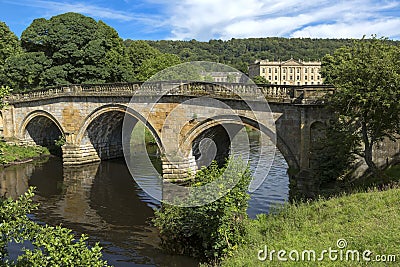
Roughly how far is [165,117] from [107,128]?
8.82 m

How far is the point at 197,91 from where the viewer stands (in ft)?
68.4

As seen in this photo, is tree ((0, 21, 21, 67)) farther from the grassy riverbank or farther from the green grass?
the green grass

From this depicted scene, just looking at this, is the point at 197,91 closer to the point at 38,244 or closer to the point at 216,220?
the point at 216,220

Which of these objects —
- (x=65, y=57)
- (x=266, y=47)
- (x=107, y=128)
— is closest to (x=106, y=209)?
(x=107, y=128)

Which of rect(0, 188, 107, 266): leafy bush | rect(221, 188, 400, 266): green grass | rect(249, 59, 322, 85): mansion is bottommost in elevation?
rect(221, 188, 400, 266): green grass

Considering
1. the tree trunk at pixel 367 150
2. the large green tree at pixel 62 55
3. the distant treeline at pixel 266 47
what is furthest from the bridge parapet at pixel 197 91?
the distant treeline at pixel 266 47

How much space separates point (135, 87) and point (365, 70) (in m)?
14.9

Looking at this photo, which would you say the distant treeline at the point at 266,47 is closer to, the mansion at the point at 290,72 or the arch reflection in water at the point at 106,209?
the mansion at the point at 290,72

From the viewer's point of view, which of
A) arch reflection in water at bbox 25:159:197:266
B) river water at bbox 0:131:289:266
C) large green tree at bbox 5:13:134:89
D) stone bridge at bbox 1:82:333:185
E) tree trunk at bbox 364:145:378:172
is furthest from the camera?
large green tree at bbox 5:13:134:89

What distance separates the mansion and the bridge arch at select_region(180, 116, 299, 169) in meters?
82.9

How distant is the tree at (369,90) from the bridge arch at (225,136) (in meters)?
3.21

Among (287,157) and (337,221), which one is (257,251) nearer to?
(337,221)

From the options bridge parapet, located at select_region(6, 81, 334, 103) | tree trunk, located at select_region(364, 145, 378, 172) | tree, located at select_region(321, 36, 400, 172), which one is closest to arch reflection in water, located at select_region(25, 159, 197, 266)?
bridge parapet, located at select_region(6, 81, 334, 103)

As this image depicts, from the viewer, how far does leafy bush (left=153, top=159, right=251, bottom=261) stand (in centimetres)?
1132
